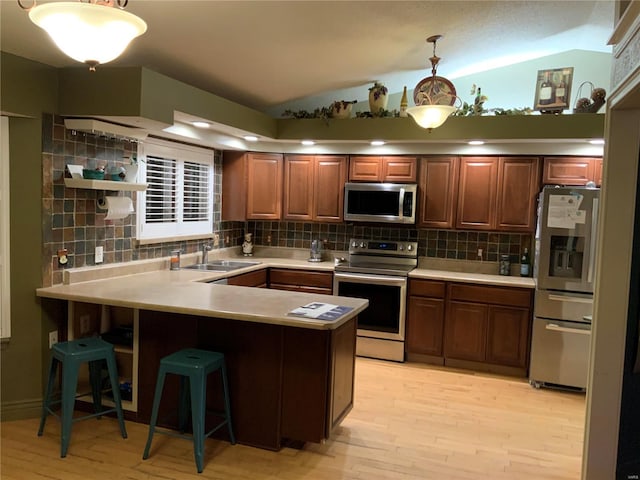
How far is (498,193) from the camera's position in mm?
4617

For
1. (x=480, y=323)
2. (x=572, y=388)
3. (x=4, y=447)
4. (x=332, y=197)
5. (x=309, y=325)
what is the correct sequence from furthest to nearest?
1. (x=332, y=197)
2. (x=480, y=323)
3. (x=572, y=388)
4. (x=4, y=447)
5. (x=309, y=325)

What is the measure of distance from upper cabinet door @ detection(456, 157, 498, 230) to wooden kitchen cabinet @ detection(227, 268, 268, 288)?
203cm

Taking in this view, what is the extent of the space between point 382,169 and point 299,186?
2.96 feet

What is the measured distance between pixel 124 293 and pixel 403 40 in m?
2.66

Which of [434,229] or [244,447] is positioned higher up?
[434,229]

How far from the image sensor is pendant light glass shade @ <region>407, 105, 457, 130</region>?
3.38 meters

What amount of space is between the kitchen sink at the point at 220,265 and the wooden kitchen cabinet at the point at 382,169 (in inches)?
55.5

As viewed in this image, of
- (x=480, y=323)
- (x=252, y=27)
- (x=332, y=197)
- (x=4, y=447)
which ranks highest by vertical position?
(x=252, y=27)

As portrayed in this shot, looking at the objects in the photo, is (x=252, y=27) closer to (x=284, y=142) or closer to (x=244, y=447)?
(x=284, y=142)

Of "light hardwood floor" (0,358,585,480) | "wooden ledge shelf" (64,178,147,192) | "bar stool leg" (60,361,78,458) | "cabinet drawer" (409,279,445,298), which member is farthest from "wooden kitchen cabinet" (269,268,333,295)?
"bar stool leg" (60,361,78,458)

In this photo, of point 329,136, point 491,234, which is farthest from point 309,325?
point 491,234

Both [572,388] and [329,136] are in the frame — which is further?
[329,136]

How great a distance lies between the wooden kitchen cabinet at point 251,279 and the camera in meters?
4.43

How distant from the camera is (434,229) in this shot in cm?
507
